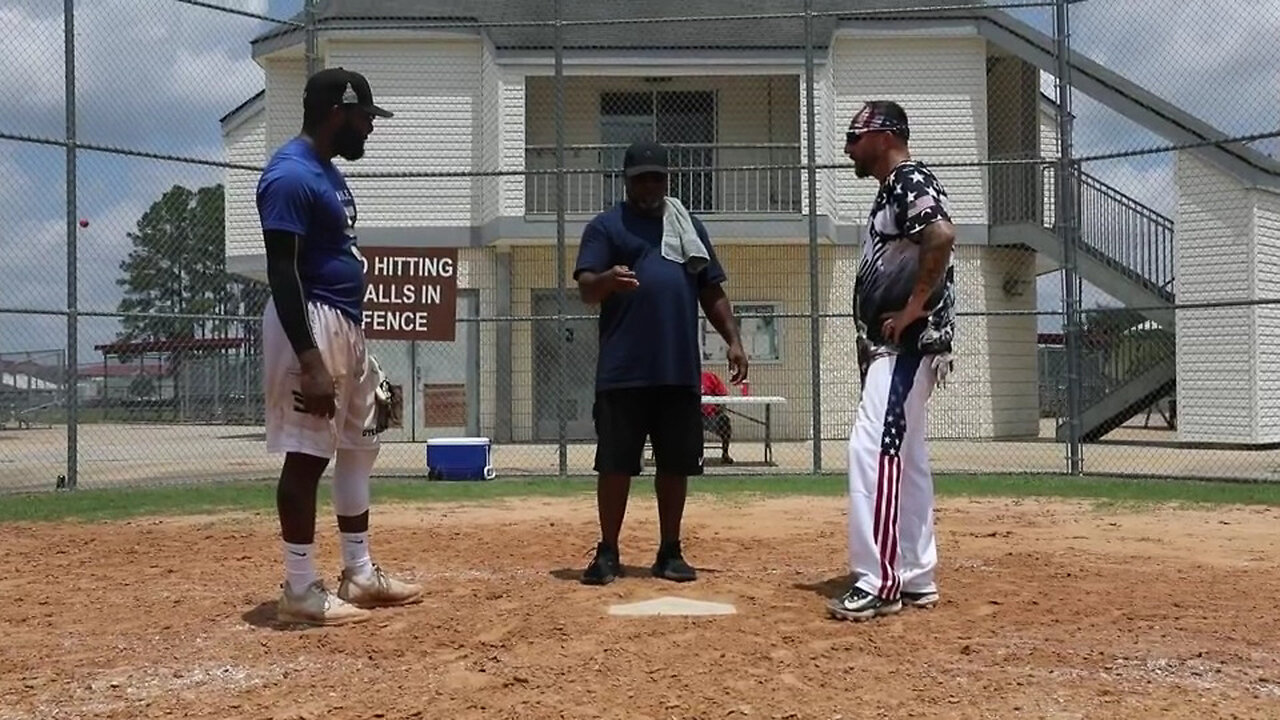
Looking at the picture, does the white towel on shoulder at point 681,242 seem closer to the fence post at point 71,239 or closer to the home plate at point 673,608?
the home plate at point 673,608

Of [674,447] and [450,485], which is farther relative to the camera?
[450,485]

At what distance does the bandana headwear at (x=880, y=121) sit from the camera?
16.7ft

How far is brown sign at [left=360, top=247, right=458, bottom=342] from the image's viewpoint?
1224 centimetres

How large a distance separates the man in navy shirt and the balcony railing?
14.4m

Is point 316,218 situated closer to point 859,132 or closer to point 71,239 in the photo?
point 859,132

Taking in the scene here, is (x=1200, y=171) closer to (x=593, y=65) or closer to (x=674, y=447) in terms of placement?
(x=593, y=65)

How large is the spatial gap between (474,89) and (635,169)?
588 inches

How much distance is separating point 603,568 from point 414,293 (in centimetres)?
743

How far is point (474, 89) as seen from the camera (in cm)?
1981

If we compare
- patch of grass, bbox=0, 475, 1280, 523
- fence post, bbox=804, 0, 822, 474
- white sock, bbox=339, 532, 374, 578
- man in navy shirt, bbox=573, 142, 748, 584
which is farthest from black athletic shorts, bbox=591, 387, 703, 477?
fence post, bbox=804, 0, 822, 474

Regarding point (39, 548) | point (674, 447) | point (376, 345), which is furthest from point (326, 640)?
point (376, 345)

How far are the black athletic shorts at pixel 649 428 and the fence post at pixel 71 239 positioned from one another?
6.82m

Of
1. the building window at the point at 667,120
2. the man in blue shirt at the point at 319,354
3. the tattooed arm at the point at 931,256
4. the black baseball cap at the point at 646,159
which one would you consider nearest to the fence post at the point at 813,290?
the black baseball cap at the point at 646,159

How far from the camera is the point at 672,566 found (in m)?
5.53
